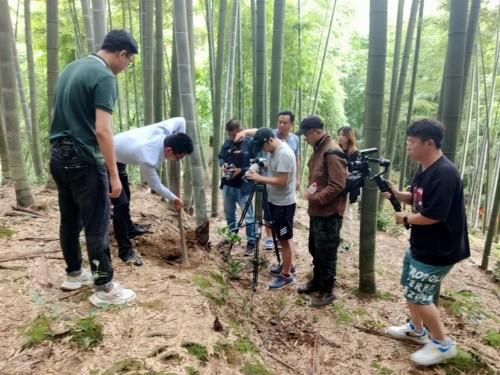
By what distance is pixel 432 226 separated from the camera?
2.53 m

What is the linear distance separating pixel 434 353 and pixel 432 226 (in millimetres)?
908

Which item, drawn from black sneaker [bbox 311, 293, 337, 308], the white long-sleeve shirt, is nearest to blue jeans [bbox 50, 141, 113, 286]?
the white long-sleeve shirt

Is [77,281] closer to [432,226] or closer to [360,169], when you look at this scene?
[360,169]

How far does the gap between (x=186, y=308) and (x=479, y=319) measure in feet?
8.79

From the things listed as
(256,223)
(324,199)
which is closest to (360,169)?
(324,199)

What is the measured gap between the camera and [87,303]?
101 inches

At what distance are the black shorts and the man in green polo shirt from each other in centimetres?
176

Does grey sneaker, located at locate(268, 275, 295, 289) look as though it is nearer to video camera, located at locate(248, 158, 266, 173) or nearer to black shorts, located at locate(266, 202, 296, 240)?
black shorts, located at locate(266, 202, 296, 240)

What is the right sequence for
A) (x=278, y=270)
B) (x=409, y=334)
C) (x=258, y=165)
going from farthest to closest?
1. (x=278, y=270)
2. (x=258, y=165)
3. (x=409, y=334)

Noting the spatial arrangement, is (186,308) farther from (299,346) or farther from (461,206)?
(461,206)

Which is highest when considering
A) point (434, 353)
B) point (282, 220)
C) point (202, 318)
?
point (282, 220)

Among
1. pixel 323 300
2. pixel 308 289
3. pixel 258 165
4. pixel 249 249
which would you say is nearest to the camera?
pixel 323 300

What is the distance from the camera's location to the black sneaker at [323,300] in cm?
361

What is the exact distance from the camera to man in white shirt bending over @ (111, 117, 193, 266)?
123 inches
